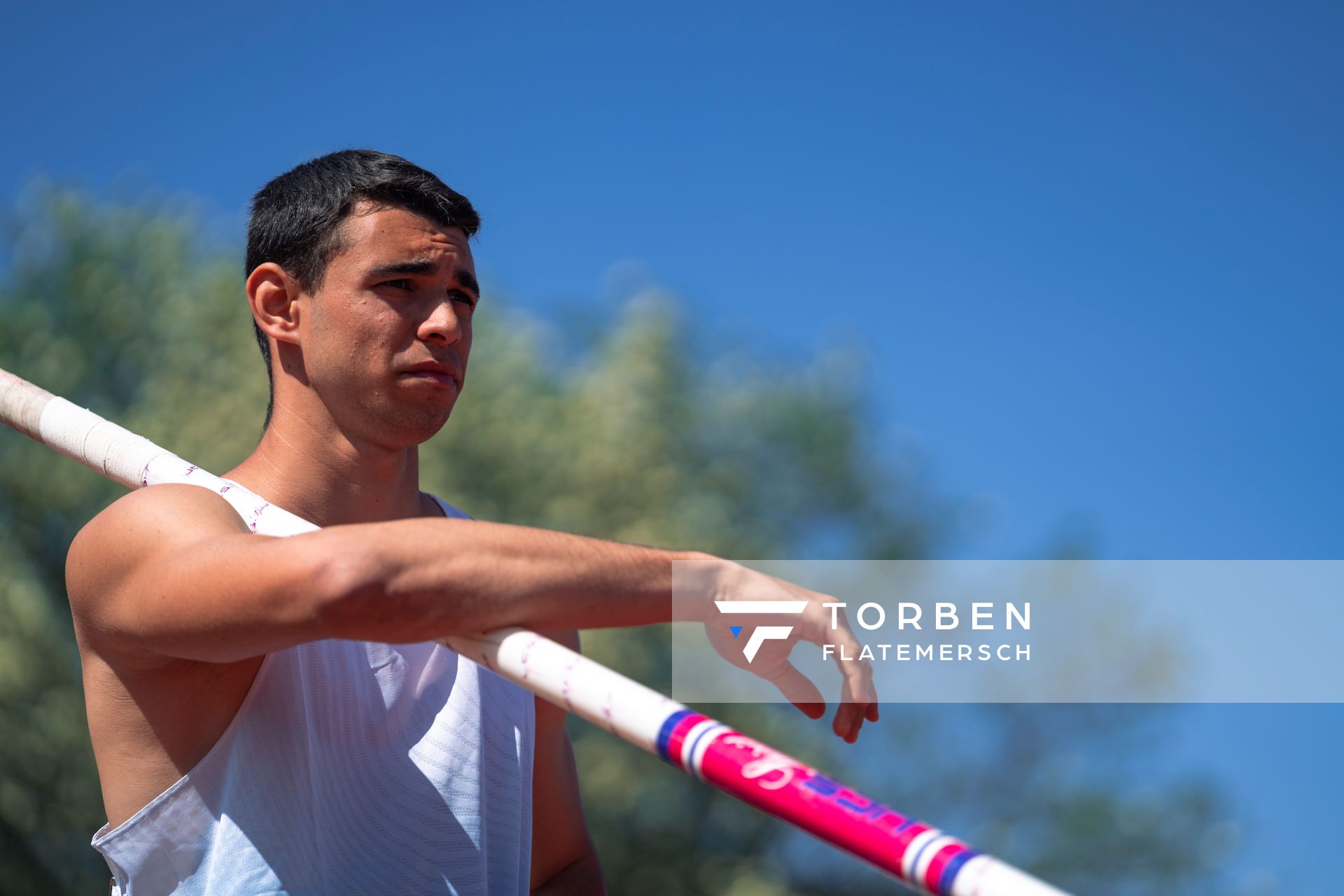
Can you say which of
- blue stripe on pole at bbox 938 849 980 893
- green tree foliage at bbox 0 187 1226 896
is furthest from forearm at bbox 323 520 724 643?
green tree foliage at bbox 0 187 1226 896

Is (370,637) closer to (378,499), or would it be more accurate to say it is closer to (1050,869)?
(378,499)

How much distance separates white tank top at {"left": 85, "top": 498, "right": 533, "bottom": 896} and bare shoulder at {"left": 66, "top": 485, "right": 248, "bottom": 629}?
185 mm

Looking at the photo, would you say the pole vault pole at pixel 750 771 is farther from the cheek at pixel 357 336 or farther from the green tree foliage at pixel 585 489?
the green tree foliage at pixel 585 489

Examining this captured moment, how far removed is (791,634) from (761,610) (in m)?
0.08

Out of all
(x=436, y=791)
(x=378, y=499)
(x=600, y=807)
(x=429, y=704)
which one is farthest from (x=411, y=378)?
(x=600, y=807)

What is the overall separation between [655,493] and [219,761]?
12.5 meters

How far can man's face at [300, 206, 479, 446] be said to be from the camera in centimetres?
267

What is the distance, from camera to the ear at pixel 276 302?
2.82 metres

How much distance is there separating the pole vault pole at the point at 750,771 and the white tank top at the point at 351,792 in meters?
0.65

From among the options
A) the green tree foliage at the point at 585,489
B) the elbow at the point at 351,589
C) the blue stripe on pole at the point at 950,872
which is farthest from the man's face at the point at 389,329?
the green tree foliage at the point at 585,489

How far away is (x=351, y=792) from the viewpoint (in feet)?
8.20

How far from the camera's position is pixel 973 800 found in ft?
54.7

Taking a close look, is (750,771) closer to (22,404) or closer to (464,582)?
(464,582)

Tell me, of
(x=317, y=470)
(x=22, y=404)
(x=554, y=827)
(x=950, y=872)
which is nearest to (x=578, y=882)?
(x=554, y=827)
